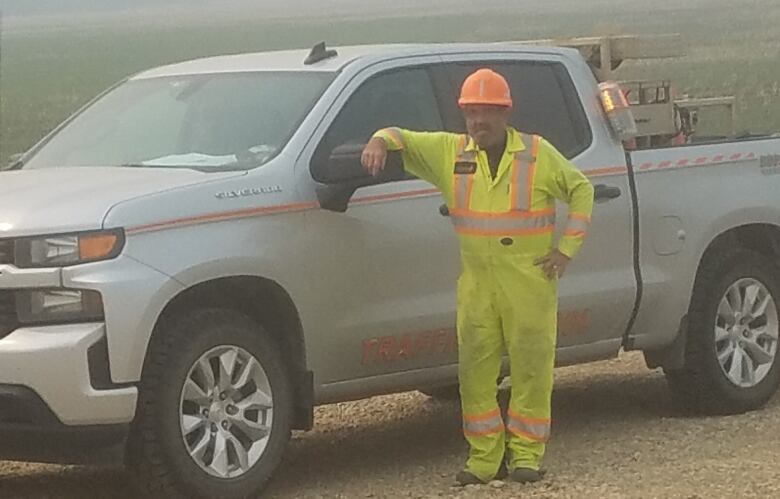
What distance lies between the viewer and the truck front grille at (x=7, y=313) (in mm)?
7555

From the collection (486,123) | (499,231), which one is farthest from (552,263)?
(486,123)

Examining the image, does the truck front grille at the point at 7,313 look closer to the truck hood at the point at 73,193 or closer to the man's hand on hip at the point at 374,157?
the truck hood at the point at 73,193

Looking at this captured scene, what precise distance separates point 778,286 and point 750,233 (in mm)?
304

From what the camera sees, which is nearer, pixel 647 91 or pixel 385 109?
pixel 385 109

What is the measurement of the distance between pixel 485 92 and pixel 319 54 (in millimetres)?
1067

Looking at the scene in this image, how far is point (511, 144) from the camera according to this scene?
8312 mm

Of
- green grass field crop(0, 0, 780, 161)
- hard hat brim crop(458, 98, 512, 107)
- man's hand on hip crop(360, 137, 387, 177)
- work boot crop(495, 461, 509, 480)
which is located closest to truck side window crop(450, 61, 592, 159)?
hard hat brim crop(458, 98, 512, 107)

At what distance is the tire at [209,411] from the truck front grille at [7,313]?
52 cm

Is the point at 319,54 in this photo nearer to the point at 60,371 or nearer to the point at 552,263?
the point at 552,263

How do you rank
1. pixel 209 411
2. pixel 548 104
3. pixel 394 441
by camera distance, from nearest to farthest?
pixel 209 411
pixel 548 104
pixel 394 441

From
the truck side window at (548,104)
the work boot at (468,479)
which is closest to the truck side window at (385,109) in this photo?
the truck side window at (548,104)

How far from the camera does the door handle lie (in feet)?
30.3

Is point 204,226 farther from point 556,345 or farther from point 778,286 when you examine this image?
point 778,286

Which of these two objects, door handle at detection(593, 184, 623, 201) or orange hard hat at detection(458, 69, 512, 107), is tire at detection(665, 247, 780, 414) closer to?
door handle at detection(593, 184, 623, 201)
